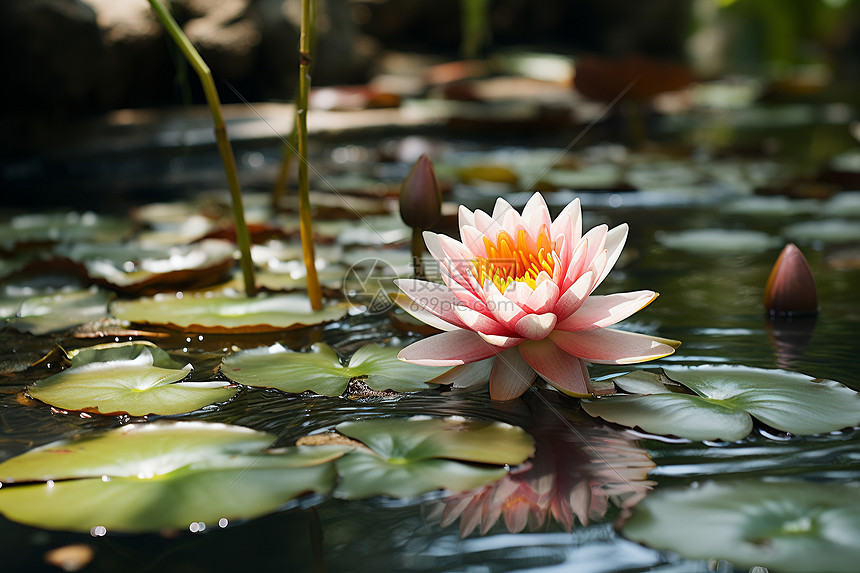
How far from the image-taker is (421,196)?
3.80ft

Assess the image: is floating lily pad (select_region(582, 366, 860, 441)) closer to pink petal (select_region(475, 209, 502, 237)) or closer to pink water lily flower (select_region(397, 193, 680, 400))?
pink water lily flower (select_region(397, 193, 680, 400))

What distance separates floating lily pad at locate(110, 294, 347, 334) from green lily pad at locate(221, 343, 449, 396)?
0.11 metres

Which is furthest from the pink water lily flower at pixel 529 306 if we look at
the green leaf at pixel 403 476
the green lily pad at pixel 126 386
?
the green lily pad at pixel 126 386

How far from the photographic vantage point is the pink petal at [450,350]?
0.81 m

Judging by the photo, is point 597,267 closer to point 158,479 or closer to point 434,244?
point 434,244

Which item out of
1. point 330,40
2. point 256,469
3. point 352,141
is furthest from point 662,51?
point 256,469

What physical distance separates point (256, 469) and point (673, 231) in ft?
4.63

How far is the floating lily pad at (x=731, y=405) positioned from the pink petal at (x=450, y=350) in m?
0.13

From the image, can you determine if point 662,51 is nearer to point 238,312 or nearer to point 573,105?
point 573,105

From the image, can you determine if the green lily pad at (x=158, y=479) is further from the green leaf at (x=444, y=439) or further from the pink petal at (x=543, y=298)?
the pink petal at (x=543, y=298)

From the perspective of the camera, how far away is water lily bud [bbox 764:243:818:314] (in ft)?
3.76

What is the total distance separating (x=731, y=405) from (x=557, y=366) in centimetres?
19

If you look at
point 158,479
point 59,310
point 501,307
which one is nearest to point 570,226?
point 501,307

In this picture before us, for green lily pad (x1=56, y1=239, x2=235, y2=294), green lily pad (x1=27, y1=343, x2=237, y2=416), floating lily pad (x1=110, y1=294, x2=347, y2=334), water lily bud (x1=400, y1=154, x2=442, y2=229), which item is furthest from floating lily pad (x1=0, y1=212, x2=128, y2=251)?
water lily bud (x1=400, y1=154, x2=442, y2=229)
